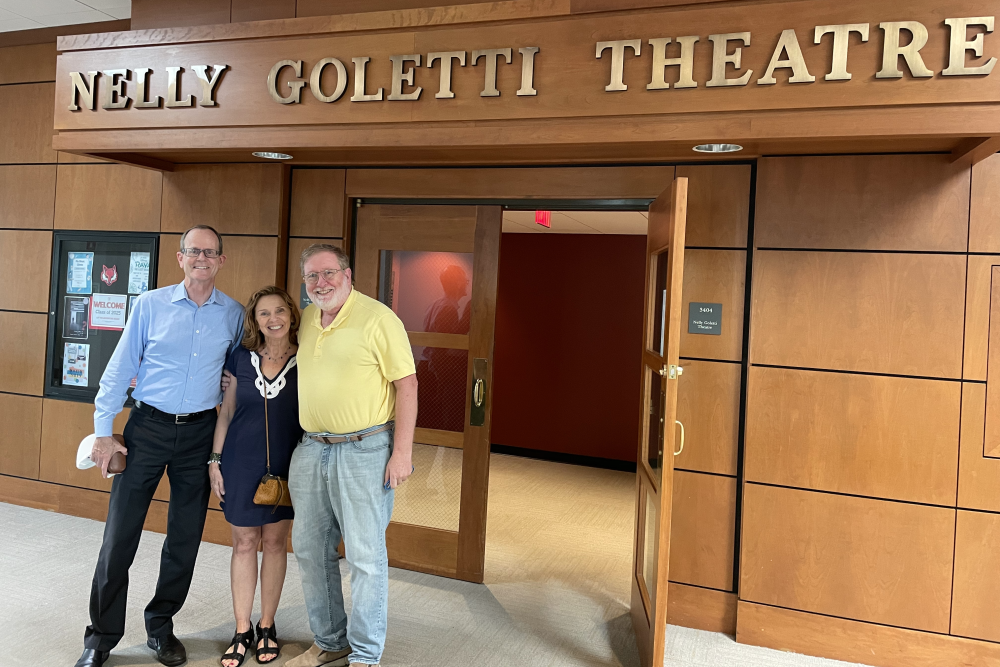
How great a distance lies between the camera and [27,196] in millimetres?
5098

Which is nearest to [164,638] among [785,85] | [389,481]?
[389,481]

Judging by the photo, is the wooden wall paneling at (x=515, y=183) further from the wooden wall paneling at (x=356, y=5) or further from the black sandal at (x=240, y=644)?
the black sandal at (x=240, y=644)

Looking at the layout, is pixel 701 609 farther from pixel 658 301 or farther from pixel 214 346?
pixel 214 346

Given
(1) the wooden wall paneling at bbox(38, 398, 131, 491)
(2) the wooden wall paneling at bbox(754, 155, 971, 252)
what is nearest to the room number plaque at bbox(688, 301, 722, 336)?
(2) the wooden wall paneling at bbox(754, 155, 971, 252)

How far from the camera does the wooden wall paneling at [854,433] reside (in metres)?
3.38

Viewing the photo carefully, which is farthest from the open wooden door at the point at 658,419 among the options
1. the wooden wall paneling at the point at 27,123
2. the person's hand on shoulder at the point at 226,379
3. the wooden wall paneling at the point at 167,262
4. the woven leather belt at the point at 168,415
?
the wooden wall paneling at the point at 27,123

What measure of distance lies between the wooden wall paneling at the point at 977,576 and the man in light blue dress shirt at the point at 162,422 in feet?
11.4

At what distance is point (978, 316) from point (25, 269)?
5.85 m

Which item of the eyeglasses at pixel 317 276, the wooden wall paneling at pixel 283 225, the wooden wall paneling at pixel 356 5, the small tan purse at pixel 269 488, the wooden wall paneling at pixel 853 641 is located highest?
the wooden wall paneling at pixel 356 5

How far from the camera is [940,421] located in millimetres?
3377

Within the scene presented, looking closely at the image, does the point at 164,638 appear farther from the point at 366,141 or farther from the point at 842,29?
the point at 842,29

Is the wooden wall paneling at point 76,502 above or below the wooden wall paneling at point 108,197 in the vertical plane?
below

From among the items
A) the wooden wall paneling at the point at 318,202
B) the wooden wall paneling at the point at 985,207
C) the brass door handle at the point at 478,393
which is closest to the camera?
the wooden wall paneling at the point at 985,207

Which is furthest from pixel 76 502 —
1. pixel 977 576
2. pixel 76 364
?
pixel 977 576
